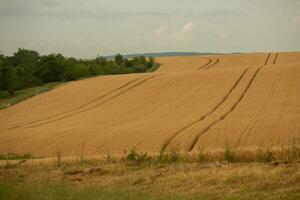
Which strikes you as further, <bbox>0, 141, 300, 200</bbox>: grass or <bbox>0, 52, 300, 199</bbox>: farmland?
<bbox>0, 52, 300, 199</bbox>: farmland

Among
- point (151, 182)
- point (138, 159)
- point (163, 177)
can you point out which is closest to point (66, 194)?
point (151, 182)

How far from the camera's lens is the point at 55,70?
7388 centimetres

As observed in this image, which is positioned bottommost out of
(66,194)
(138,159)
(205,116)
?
(66,194)

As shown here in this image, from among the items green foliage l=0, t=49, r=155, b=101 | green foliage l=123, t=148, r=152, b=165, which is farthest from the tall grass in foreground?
green foliage l=0, t=49, r=155, b=101

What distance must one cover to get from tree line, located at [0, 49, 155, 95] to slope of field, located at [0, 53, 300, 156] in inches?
499

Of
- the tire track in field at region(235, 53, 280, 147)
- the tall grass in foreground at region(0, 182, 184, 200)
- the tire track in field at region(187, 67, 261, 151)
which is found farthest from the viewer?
the tire track in field at region(187, 67, 261, 151)

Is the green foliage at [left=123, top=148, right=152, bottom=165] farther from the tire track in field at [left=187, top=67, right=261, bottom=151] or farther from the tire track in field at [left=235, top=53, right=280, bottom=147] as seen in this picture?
the tire track in field at [left=235, top=53, right=280, bottom=147]

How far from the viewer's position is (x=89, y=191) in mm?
10859

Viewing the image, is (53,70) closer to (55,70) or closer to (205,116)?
(55,70)

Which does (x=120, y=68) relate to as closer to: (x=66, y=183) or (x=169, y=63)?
(x=169, y=63)

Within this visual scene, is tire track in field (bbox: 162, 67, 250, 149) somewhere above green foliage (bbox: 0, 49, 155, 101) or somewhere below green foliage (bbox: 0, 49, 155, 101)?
below

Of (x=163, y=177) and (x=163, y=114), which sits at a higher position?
(x=163, y=114)

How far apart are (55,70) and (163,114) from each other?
41563mm

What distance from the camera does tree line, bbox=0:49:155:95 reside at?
68.2 metres
